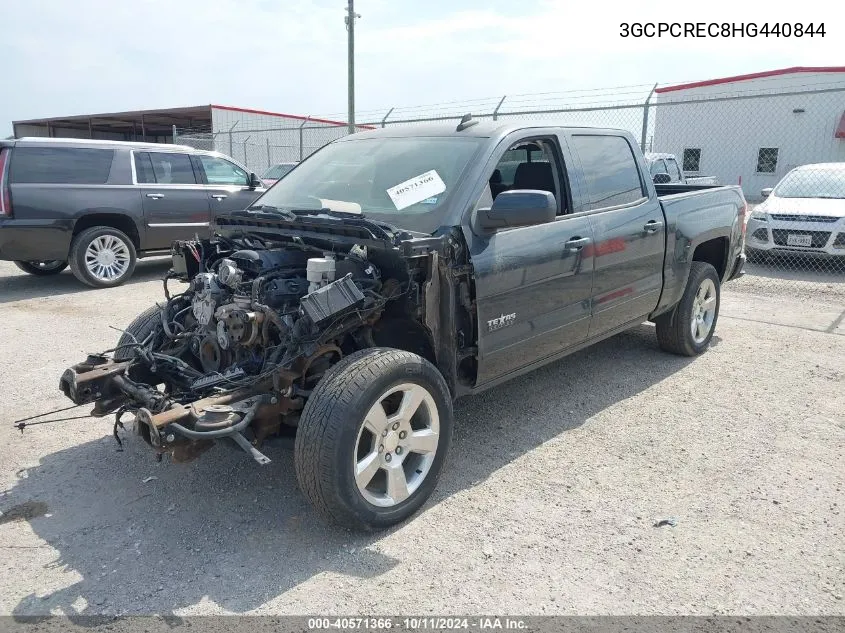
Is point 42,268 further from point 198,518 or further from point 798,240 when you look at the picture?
point 798,240

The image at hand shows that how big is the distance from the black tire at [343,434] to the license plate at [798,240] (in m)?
8.79

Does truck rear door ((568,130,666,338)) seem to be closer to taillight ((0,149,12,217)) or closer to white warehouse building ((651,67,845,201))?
taillight ((0,149,12,217))

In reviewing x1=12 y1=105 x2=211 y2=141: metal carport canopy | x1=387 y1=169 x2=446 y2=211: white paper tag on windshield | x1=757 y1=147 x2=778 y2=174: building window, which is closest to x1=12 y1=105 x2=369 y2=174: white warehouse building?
x1=12 y1=105 x2=211 y2=141: metal carport canopy

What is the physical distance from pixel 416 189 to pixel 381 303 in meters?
0.79

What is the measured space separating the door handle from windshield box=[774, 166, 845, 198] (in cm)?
838

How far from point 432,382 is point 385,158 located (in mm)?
1603

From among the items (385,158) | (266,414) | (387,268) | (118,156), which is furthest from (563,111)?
(266,414)

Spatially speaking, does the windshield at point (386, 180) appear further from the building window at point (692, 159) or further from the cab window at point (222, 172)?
the building window at point (692, 159)

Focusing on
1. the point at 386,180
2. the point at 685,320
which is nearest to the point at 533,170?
the point at 386,180

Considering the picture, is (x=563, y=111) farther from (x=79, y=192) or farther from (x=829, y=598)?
(x=829, y=598)

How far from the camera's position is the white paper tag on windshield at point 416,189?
3.70m

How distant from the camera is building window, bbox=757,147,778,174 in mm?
22750

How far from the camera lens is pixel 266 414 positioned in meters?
3.17

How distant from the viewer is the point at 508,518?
10.8 ft
